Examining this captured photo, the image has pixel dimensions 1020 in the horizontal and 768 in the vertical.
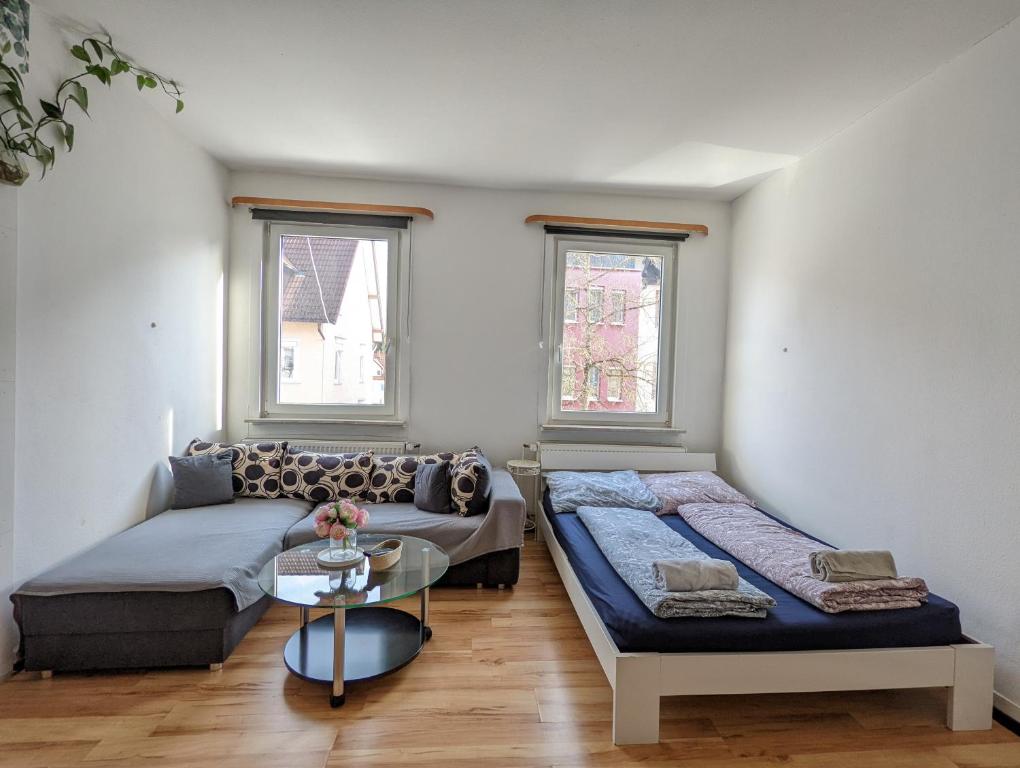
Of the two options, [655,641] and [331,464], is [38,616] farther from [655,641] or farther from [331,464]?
[655,641]

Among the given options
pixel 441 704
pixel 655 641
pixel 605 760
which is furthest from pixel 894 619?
pixel 441 704

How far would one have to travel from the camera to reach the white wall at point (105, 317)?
1969mm

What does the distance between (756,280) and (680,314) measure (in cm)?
59

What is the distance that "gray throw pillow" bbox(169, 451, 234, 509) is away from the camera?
2805mm

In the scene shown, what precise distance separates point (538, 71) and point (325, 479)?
8.54ft

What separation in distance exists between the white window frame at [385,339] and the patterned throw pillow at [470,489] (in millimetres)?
913

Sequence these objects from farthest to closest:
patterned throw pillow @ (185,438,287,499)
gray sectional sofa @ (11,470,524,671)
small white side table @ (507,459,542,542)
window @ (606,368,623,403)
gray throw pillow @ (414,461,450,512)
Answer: window @ (606,368,623,403) < small white side table @ (507,459,542,542) < patterned throw pillow @ (185,438,287,499) < gray throw pillow @ (414,461,450,512) < gray sectional sofa @ (11,470,524,671)

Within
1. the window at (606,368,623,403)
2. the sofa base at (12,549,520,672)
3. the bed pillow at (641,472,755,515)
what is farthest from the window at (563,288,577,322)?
the sofa base at (12,549,520,672)

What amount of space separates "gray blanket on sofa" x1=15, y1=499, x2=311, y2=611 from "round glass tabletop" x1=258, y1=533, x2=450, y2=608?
0.65 ft

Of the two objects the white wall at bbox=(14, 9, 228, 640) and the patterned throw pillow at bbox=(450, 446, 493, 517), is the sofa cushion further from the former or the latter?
the white wall at bbox=(14, 9, 228, 640)

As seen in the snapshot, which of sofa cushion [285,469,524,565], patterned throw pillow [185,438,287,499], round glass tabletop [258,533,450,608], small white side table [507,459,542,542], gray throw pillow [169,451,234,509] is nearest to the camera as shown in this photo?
round glass tabletop [258,533,450,608]

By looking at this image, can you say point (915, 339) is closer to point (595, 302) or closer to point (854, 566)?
point (854, 566)

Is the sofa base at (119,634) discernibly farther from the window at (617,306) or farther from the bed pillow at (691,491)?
the window at (617,306)

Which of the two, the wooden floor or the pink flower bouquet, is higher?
the pink flower bouquet
